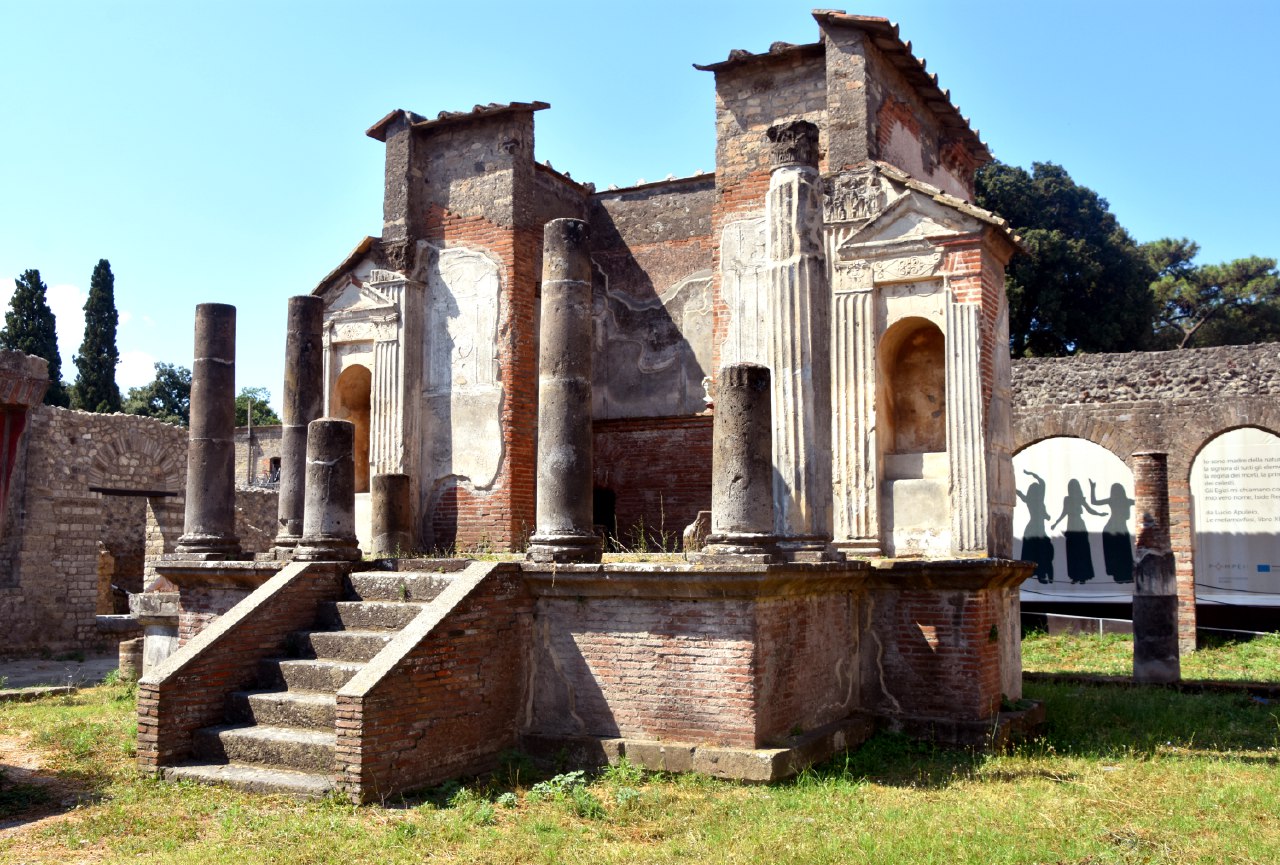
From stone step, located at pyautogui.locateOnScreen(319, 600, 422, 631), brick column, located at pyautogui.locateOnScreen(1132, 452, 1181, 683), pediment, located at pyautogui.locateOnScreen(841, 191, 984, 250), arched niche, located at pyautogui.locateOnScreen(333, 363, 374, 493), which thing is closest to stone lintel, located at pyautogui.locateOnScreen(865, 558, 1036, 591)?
pediment, located at pyautogui.locateOnScreen(841, 191, 984, 250)

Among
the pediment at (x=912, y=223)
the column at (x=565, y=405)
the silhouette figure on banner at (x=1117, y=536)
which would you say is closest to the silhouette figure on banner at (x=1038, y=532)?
the silhouette figure on banner at (x=1117, y=536)

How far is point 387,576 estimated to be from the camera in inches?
374

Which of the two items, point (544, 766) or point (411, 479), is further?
point (411, 479)

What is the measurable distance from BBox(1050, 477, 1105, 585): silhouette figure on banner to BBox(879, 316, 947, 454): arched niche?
11104 mm

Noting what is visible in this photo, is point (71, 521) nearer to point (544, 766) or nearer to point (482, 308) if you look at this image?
point (482, 308)

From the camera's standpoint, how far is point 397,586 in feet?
30.8

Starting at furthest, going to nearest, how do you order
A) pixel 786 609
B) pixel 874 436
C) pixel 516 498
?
1. pixel 516 498
2. pixel 874 436
3. pixel 786 609

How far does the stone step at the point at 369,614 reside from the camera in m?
8.99

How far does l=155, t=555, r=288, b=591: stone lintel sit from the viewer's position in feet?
33.1

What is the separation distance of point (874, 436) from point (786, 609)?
329 cm

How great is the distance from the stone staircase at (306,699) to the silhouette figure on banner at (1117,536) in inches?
624

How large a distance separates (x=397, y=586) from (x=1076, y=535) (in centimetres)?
1615

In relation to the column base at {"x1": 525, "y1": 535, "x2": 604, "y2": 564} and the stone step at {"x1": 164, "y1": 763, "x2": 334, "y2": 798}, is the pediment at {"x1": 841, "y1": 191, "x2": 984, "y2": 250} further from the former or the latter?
the stone step at {"x1": 164, "y1": 763, "x2": 334, "y2": 798}

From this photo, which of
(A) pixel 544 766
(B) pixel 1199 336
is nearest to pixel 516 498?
(A) pixel 544 766
